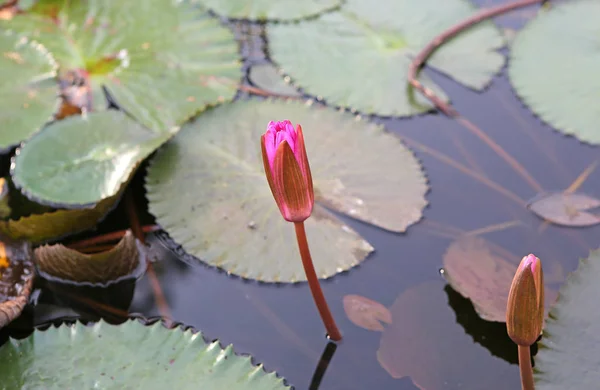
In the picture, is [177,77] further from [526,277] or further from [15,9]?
[526,277]

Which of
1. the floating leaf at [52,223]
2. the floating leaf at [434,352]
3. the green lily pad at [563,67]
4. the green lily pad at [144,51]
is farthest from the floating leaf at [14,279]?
the green lily pad at [563,67]

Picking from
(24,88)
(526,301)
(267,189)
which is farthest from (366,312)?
(24,88)

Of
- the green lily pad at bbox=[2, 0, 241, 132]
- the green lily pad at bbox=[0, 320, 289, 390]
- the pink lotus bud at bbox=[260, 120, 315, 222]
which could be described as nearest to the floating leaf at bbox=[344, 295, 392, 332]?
the green lily pad at bbox=[0, 320, 289, 390]

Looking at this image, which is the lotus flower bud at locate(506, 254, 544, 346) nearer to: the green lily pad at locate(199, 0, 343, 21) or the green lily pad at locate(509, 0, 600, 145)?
the green lily pad at locate(509, 0, 600, 145)

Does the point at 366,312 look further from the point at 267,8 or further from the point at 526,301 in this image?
the point at 267,8

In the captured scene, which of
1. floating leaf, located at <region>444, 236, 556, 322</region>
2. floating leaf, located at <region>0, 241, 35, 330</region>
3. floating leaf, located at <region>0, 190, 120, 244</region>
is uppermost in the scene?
floating leaf, located at <region>444, 236, 556, 322</region>

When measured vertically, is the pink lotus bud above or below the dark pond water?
above

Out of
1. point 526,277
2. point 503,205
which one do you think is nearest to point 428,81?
point 503,205
